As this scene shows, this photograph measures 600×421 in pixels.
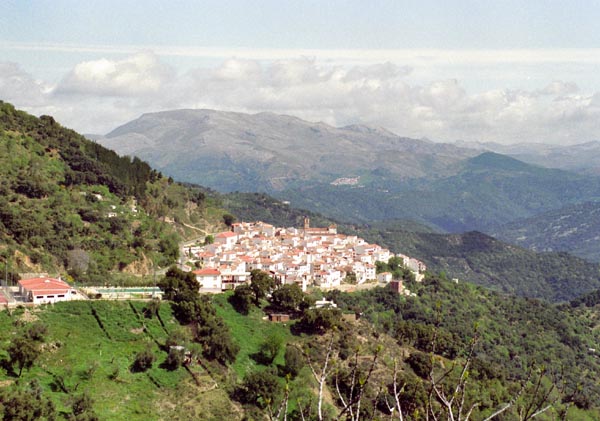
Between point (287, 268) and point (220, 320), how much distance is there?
20678 millimetres

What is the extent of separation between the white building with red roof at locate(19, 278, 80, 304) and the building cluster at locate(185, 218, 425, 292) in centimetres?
1155

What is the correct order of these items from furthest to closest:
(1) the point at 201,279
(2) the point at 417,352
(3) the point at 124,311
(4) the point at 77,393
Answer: (1) the point at 201,279
(2) the point at 417,352
(3) the point at 124,311
(4) the point at 77,393

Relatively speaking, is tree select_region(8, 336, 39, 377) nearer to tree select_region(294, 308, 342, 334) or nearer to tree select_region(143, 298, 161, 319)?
tree select_region(143, 298, 161, 319)

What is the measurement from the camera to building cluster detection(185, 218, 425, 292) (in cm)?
5425

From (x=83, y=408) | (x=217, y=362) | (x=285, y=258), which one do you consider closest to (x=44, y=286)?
(x=217, y=362)

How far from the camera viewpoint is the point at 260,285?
45.8m

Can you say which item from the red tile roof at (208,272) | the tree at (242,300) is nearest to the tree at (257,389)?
the tree at (242,300)

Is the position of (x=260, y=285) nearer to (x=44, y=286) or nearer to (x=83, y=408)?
(x=44, y=286)

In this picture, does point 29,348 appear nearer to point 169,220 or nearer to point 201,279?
point 201,279

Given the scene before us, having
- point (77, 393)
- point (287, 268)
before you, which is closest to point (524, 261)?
Result: point (287, 268)

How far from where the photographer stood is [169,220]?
2660 inches

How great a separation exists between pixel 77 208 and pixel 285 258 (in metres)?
20.1

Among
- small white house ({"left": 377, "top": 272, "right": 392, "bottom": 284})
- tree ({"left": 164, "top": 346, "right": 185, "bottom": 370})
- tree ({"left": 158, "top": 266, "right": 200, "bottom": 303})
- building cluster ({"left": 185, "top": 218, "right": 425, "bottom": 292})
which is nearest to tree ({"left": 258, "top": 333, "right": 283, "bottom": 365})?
tree ({"left": 158, "top": 266, "right": 200, "bottom": 303})

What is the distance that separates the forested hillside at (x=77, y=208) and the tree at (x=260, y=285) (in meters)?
10.3
